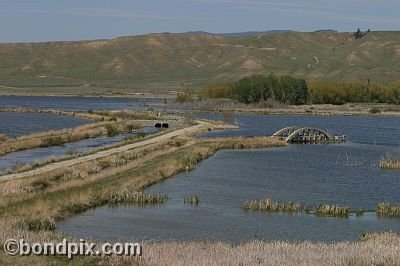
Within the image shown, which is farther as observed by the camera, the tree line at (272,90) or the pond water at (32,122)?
the tree line at (272,90)

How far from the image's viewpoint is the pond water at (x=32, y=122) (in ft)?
328

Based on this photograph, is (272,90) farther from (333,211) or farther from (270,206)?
(333,211)

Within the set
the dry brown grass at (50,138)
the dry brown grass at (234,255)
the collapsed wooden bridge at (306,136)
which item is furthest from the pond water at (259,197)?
the dry brown grass at (50,138)

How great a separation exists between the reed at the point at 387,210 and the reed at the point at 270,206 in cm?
422

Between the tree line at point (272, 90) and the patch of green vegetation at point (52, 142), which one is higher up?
the tree line at point (272, 90)

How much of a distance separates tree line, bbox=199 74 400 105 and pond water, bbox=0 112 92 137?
6069cm

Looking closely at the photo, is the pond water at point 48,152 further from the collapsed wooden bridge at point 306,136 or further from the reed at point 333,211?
the reed at point 333,211

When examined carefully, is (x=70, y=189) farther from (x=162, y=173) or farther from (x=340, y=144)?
(x=340, y=144)

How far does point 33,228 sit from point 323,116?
126769mm

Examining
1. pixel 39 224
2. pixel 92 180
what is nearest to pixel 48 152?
pixel 92 180

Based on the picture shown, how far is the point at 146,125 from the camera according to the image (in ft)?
362

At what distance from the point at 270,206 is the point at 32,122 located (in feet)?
275

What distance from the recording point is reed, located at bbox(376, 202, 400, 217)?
39459 millimetres

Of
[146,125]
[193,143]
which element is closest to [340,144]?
A: [193,143]
